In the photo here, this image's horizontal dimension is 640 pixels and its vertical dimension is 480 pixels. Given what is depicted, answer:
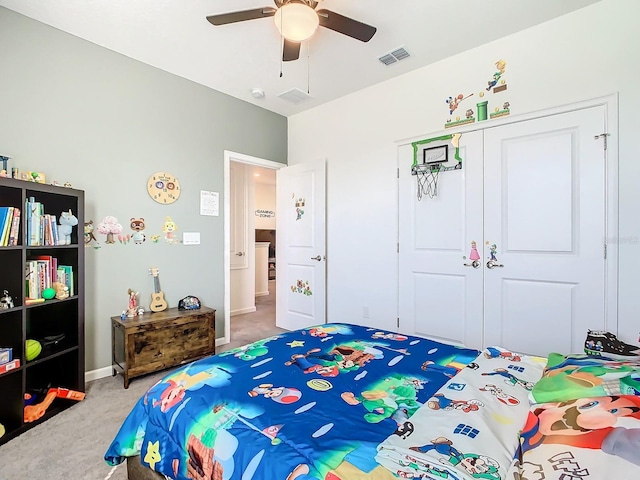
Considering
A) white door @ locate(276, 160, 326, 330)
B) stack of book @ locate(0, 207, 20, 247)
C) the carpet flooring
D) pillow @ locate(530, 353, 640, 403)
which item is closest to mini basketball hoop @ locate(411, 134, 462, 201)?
white door @ locate(276, 160, 326, 330)

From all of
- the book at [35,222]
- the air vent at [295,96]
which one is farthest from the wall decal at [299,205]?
the book at [35,222]

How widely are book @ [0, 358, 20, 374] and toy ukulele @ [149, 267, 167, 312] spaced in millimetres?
1120

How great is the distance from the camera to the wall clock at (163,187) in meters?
3.12

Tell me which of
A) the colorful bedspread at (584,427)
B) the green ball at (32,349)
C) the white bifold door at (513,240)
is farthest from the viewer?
the white bifold door at (513,240)

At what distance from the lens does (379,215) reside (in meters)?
3.50

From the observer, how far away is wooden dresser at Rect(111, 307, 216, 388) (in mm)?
2613

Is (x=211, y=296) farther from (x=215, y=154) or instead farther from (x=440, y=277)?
(x=440, y=277)

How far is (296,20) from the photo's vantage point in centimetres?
198

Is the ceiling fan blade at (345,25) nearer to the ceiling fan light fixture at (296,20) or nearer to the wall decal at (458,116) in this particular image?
the ceiling fan light fixture at (296,20)

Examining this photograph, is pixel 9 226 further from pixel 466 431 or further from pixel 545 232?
pixel 545 232

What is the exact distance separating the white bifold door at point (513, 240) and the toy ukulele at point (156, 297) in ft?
7.66

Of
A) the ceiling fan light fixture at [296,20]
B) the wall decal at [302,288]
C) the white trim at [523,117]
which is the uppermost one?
the ceiling fan light fixture at [296,20]

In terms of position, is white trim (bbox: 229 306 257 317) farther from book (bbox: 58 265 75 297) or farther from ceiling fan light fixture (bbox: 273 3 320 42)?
ceiling fan light fixture (bbox: 273 3 320 42)

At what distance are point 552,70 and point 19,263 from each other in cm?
391
